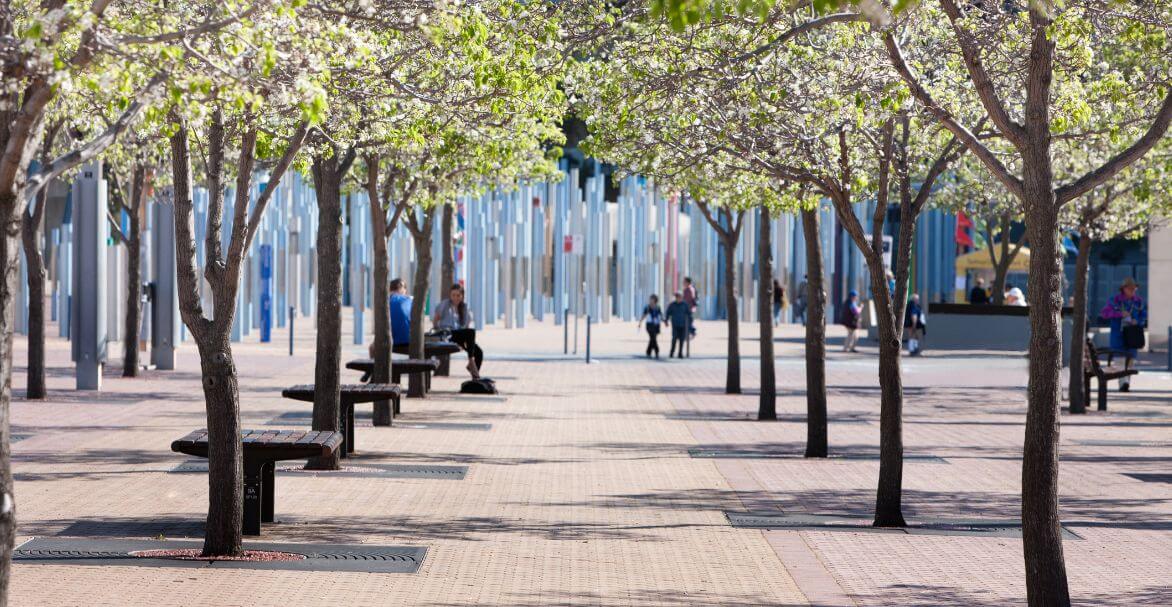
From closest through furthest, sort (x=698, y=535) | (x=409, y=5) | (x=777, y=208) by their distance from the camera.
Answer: (x=409, y=5), (x=698, y=535), (x=777, y=208)

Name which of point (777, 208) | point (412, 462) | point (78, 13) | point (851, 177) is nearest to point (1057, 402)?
point (78, 13)

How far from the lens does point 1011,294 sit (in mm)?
39562

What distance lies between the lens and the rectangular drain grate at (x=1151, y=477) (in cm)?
1375

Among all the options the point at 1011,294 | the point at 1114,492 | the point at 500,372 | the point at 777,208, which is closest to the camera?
the point at 1114,492

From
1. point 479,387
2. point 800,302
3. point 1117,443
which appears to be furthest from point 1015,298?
point 1117,443

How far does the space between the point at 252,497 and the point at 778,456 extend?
6579 millimetres

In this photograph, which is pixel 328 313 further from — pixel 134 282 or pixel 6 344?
pixel 134 282

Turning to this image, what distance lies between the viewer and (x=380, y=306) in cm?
1912

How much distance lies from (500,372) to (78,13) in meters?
22.7

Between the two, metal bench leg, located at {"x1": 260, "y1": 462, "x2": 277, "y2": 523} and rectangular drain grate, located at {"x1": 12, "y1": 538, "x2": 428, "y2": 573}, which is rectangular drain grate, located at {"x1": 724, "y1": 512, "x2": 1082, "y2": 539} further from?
metal bench leg, located at {"x1": 260, "y1": 462, "x2": 277, "y2": 523}

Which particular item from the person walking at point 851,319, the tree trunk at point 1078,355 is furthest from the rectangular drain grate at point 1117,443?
the person walking at point 851,319

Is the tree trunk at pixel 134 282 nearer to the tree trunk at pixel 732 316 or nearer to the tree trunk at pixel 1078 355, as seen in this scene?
the tree trunk at pixel 732 316

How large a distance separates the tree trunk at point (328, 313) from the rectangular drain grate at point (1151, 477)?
6.83 metres

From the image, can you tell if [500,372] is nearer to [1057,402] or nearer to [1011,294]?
[1011,294]
